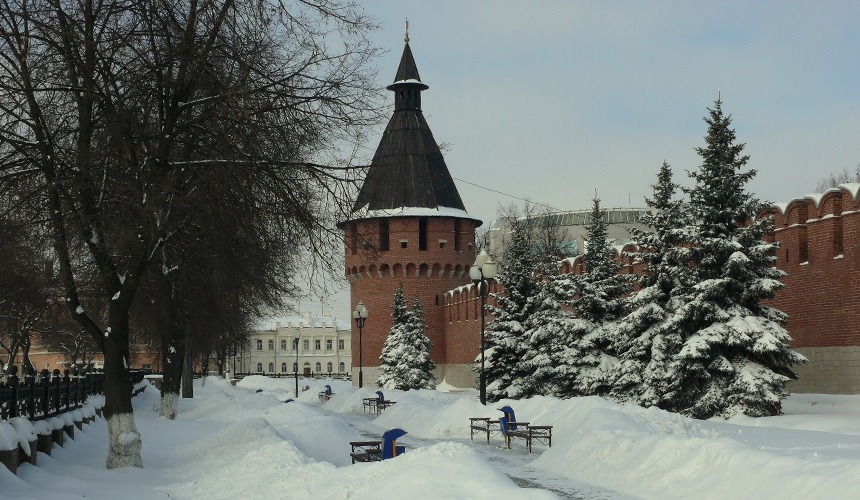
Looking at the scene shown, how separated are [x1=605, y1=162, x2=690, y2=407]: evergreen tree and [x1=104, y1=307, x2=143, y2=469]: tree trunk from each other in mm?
13802

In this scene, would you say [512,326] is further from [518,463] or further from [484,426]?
[518,463]

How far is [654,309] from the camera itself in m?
25.0

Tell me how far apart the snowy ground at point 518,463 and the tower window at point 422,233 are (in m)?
35.0

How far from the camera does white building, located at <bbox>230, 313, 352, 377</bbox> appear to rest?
139000 mm

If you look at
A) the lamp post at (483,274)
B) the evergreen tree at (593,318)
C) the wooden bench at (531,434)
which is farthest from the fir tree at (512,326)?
the wooden bench at (531,434)

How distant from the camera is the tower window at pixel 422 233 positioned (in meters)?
58.3

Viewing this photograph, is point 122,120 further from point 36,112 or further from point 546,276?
point 546,276

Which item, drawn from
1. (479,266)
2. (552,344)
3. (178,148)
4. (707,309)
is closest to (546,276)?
(552,344)

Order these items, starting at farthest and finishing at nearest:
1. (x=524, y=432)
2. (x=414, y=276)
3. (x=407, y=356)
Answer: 1. (x=414, y=276)
2. (x=407, y=356)
3. (x=524, y=432)

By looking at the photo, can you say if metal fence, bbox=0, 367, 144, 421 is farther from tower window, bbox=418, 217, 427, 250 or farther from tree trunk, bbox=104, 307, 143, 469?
tower window, bbox=418, 217, 427, 250

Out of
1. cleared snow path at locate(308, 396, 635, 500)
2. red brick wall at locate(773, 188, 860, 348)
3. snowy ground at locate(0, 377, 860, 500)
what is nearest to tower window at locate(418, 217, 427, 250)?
red brick wall at locate(773, 188, 860, 348)

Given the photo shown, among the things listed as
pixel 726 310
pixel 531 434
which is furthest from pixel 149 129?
pixel 726 310

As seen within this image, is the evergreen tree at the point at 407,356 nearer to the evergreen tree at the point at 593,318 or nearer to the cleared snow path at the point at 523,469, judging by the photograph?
the evergreen tree at the point at 593,318

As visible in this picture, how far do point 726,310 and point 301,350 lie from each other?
393 feet
